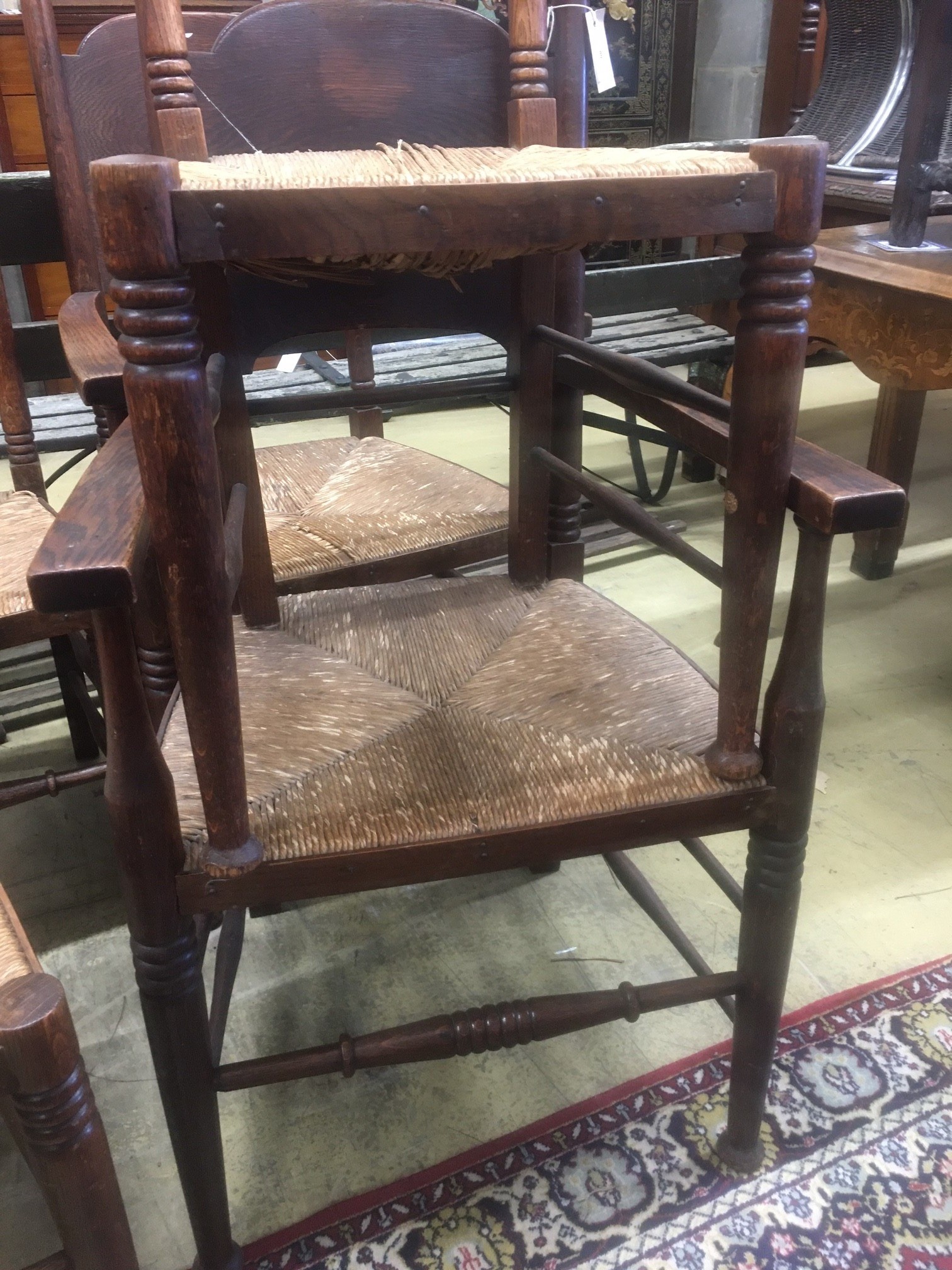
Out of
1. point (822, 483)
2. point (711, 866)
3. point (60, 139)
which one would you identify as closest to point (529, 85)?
point (822, 483)

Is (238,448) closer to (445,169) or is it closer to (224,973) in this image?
(445,169)

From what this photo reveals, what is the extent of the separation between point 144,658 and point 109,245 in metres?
0.59

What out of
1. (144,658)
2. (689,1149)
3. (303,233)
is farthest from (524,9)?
(689,1149)

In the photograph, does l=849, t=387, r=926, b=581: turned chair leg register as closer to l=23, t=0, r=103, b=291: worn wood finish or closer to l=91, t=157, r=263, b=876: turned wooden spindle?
l=23, t=0, r=103, b=291: worn wood finish

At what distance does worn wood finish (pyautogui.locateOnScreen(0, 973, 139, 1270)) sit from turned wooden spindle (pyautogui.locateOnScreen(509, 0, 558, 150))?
88 centimetres

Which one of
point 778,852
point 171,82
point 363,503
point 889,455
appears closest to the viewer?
point 778,852

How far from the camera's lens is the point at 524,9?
3.23 feet

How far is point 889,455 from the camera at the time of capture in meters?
2.00

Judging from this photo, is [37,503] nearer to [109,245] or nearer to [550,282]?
[550,282]

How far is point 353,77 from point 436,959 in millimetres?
993

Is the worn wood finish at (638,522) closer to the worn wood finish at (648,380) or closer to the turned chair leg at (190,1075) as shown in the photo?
the worn wood finish at (648,380)

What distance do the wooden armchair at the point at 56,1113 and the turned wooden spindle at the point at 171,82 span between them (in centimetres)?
72

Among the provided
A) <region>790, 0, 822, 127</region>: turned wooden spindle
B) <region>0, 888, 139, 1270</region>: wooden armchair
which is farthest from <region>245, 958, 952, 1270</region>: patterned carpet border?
<region>790, 0, 822, 127</region>: turned wooden spindle

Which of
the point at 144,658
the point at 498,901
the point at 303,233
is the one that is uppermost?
the point at 303,233
